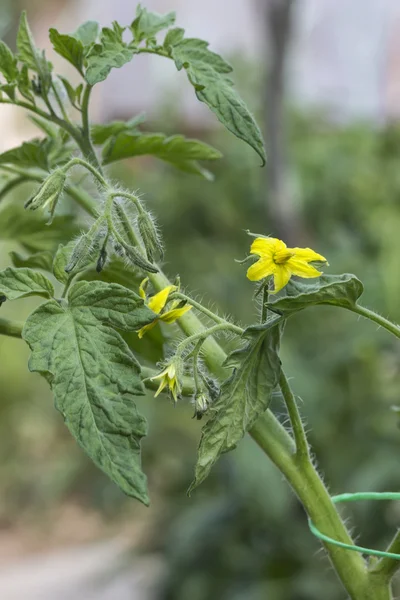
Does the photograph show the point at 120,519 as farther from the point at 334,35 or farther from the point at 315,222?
the point at 334,35

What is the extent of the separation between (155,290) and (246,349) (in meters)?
0.09

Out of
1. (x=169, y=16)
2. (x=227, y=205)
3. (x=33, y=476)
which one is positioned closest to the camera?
(x=169, y=16)

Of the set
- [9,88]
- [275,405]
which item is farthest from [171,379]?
[275,405]

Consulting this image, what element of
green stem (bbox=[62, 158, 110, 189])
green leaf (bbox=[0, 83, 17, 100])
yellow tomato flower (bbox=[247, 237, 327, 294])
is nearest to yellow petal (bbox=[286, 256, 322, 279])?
yellow tomato flower (bbox=[247, 237, 327, 294])

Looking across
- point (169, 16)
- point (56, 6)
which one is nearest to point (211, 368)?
point (169, 16)

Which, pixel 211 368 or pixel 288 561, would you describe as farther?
pixel 288 561

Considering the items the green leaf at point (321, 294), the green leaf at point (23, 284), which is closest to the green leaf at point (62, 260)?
the green leaf at point (23, 284)

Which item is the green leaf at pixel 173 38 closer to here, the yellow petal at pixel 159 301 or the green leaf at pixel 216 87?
the green leaf at pixel 216 87

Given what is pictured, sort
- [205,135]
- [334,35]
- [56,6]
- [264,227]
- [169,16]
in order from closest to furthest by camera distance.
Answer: [169,16] < [264,227] < [205,135] < [334,35] < [56,6]

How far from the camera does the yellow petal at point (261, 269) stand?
350mm

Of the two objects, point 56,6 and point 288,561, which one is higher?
point 56,6

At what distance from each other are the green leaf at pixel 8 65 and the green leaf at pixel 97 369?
16 centimetres

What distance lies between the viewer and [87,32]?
1.54 ft

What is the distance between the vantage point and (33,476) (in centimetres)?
269
